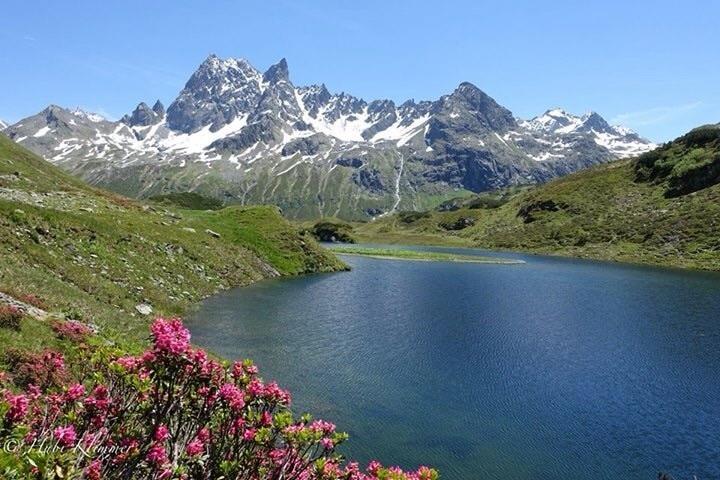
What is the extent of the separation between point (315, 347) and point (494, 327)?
1940 centimetres

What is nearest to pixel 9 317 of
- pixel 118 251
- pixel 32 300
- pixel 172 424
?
pixel 32 300

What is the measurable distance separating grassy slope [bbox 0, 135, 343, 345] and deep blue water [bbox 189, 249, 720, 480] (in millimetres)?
5244


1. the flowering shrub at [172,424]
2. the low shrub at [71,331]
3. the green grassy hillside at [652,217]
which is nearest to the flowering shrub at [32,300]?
the low shrub at [71,331]

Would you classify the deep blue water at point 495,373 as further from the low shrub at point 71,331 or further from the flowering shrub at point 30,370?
the flowering shrub at point 30,370

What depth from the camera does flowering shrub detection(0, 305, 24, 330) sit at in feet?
60.3

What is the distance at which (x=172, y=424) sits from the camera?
31.1 feet

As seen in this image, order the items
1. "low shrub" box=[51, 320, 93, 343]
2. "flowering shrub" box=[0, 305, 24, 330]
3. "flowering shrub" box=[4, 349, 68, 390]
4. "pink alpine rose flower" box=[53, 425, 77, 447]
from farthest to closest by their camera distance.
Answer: "low shrub" box=[51, 320, 93, 343], "flowering shrub" box=[0, 305, 24, 330], "flowering shrub" box=[4, 349, 68, 390], "pink alpine rose flower" box=[53, 425, 77, 447]

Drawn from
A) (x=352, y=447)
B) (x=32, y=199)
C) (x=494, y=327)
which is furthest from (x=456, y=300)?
(x=32, y=199)

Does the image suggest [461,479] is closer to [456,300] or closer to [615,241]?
[456,300]

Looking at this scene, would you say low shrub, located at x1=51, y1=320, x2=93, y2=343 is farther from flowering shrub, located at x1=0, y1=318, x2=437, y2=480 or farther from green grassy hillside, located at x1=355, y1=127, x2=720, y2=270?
green grassy hillside, located at x1=355, y1=127, x2=720, y2=270

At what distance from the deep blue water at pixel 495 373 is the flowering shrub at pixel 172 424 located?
483 inches

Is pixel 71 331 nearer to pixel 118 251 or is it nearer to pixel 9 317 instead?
pixel 9 317

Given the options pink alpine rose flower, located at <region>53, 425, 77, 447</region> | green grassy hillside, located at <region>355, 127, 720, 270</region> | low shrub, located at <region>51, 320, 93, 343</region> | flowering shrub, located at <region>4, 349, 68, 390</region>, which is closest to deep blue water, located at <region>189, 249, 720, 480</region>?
low shrub, located at <region>51, 320, 93, 343</region>

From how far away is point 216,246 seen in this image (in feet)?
227
